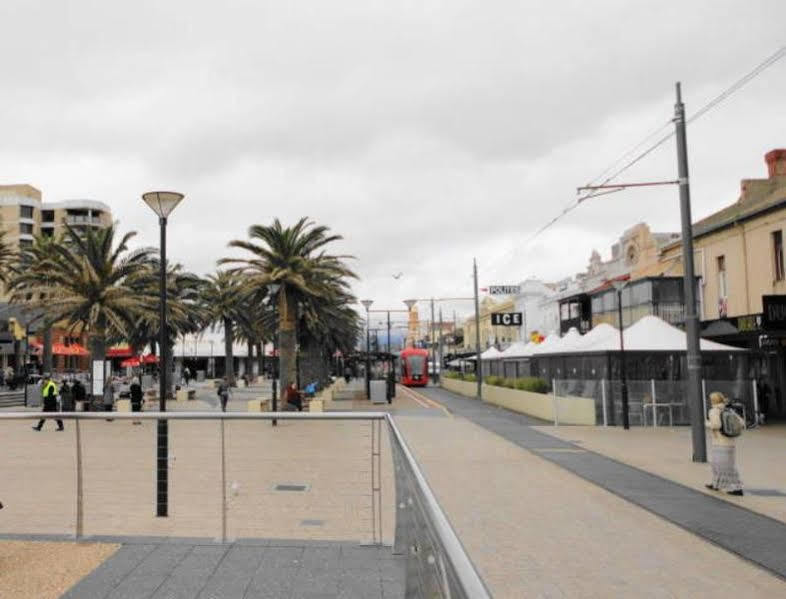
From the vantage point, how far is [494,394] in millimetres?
37406

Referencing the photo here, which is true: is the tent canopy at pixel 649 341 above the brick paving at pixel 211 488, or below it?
above

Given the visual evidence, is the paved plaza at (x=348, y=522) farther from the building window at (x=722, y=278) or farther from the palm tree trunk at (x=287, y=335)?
the building window at (x=722, y=278)

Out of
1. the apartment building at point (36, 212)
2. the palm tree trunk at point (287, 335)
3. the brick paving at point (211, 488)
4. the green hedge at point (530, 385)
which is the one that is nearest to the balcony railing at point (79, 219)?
the apartment building at point (36, 212)

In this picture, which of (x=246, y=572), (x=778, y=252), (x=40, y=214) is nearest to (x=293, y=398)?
(x=246, y=572)

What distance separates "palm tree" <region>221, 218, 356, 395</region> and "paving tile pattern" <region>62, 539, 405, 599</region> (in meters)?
21.5

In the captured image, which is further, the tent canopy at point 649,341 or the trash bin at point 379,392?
the trash bin at point 379,392

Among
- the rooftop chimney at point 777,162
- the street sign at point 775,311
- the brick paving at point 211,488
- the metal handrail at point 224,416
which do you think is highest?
the rooftop chimney at point 777,162

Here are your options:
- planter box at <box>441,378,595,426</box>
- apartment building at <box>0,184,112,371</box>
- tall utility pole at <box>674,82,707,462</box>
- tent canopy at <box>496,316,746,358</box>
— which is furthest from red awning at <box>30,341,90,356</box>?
tall utility pole at <box>674,82,707,462</box>

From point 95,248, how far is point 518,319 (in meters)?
37.3

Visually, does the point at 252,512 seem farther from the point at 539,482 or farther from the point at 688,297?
the point at 688,297

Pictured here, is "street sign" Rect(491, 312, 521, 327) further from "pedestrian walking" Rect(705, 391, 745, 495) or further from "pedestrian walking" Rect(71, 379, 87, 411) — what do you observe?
"pedestrian walking" Rect(705, 391, 745, 495)

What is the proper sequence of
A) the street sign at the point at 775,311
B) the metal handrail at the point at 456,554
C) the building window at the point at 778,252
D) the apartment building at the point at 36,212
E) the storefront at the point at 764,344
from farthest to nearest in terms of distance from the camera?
1. the apartment building at the point at 36,212
2. the building window at the point at 778,252
3. the storefront at the point at 764,344
4. the street sign at the point at 775,311
5. the metal handrail at the point at 456,554

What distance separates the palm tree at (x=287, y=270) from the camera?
1131 inches

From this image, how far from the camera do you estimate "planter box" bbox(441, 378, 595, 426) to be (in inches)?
974
